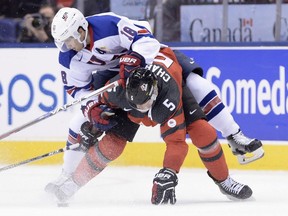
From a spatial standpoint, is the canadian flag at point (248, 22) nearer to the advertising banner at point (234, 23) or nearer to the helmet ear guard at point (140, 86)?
the advertising banner at point (234, 23)

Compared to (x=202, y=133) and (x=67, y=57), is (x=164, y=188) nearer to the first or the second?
(x=202, y=133)

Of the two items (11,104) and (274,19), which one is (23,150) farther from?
(274,19)

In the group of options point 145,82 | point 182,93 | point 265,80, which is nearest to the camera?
point 145,82

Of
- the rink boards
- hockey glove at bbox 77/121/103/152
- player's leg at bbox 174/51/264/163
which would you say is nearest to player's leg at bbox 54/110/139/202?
hockey glove at bbox 77/121/103/152

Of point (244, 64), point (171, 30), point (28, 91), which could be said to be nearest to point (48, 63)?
point (28, 91)

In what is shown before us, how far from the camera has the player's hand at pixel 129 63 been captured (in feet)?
15.6

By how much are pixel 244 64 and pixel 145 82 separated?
2.00 m

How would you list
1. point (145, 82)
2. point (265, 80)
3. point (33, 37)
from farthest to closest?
1. point (33, 37)
2. point (265, 80)
3. point (145, 82)

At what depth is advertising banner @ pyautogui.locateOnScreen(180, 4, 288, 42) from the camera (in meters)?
6.58

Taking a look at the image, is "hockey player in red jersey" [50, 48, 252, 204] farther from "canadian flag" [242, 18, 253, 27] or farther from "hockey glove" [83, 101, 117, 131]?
"canadian flag" [242, 18, 253, 27]

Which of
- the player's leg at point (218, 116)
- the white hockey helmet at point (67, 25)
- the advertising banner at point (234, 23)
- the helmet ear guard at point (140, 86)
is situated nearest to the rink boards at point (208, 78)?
the advertising banner at point (234, 23)

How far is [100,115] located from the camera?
16.2ft

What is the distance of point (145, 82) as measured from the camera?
4621 mm

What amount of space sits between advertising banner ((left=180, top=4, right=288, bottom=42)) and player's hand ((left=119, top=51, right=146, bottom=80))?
1869 mm
